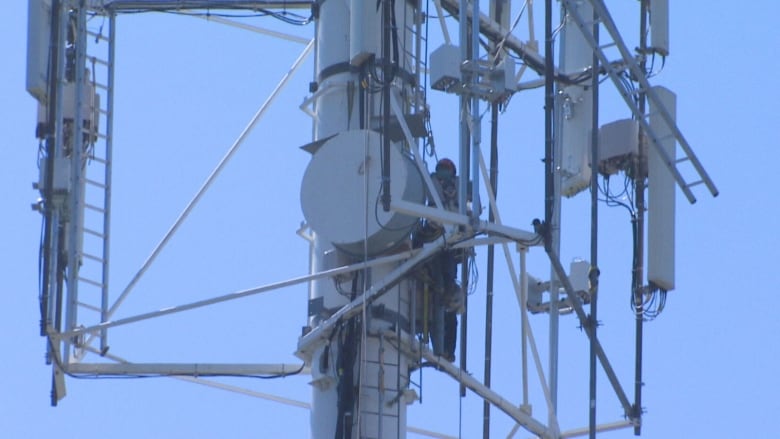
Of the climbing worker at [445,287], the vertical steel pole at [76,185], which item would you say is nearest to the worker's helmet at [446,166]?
the climbing worker at [445,287]

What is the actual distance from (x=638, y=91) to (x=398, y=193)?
16.6 feet

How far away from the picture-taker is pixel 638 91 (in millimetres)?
37250

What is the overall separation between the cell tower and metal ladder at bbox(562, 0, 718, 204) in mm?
34

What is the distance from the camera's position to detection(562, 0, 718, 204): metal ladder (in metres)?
35.8

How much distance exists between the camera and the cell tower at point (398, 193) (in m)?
34.2

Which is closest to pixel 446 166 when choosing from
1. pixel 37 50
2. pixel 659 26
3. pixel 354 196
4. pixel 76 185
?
pixel 354 196

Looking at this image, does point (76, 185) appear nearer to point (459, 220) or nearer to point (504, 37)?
point (504, 37)

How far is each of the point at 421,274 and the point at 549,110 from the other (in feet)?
10.7

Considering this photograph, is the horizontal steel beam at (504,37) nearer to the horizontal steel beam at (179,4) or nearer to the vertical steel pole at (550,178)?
the horizontal steel beam at (179,4)

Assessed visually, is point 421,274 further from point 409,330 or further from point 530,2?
point 530,2

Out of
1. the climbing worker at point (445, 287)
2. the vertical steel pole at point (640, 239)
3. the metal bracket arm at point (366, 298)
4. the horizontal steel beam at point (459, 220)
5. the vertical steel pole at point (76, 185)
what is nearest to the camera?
the horizontal steel beam at point (459, 220)

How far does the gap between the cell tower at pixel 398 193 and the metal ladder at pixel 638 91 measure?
0.03 metres

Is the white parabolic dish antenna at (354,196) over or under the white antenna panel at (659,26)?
under

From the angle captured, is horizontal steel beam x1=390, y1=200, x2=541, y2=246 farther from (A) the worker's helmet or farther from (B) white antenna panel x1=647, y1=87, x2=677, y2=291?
(B) white antenna panel x1=647, y1=87, x2=677, y2=291
